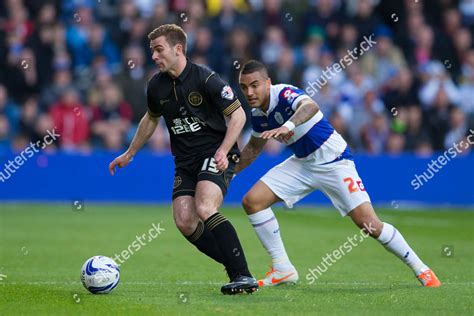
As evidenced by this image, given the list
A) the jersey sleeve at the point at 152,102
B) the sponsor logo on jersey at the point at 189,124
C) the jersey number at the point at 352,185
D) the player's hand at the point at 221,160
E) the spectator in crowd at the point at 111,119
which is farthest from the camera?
the spectator in crowd at the point at 111,119

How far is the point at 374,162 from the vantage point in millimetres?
21578

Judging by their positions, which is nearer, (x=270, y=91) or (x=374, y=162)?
(x=270, y=91)

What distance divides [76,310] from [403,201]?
1419 centimetres

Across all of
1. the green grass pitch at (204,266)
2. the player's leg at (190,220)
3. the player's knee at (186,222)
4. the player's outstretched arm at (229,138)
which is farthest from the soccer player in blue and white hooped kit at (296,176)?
the player's knee at (186,222)

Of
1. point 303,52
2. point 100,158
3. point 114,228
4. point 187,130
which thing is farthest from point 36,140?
point 187,130

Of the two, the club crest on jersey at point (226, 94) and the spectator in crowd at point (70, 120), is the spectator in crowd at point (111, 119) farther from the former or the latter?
the club crest on jersey at point (226, 94)

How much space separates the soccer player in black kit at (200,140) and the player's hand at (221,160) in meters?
0.02

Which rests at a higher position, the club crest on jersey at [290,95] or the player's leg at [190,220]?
the club crest on jersey at [290,95]

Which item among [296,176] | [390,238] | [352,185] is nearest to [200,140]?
[296,176]

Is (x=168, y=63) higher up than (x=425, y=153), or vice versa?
(x=168, y=63)

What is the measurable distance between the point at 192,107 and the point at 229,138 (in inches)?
22.4

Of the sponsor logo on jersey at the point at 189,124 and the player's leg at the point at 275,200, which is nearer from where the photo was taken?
the sponsor logo on jersey at the point at 189,124

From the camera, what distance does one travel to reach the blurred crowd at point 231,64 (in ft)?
68.9

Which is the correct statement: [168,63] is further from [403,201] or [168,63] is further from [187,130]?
[403,201]
